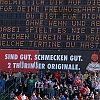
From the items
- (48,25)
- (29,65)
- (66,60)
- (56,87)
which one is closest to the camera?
(56,87)

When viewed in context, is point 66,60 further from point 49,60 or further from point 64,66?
point 49,60

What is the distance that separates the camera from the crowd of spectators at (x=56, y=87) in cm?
2566

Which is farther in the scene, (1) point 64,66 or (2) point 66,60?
(2) point 66,60

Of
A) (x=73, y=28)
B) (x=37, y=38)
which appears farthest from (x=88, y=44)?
(x=37, y=38)

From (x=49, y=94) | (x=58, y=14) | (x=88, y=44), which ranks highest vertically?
(x=58, y=14)

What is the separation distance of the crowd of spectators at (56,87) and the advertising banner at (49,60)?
0.94m

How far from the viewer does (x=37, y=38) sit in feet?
92.8

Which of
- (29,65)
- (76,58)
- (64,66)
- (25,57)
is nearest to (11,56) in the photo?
(25,57)

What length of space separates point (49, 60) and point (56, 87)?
3121mm

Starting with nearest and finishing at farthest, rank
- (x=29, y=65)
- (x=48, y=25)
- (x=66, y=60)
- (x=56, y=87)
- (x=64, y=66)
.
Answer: (x=56, y=87), (x=48, y=25), (x=64, y=66), (x=66, y=60), (x=29, y=65)

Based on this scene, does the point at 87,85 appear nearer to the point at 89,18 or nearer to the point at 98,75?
the point at 98,75

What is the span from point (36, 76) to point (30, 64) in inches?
75.1

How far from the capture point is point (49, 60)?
2895cm

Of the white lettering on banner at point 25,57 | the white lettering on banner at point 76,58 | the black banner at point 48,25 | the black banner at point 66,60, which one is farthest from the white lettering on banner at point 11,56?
the white lettering on banner at point 76,58
